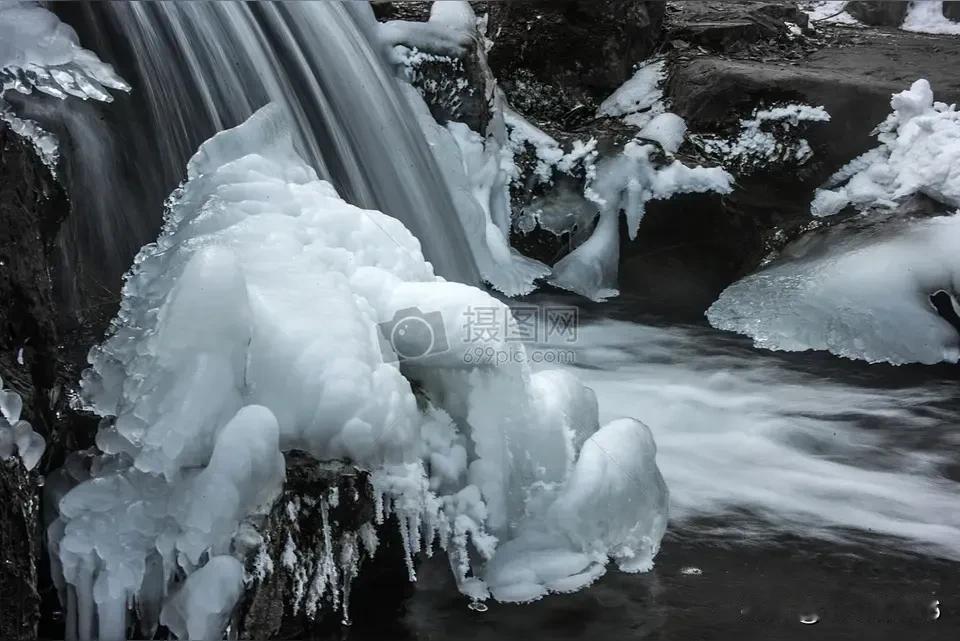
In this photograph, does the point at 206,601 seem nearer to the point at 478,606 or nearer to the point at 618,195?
the point at 478,606

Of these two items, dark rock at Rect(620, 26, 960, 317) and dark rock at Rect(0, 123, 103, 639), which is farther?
dark rock at Rect(620, 26, 960, 317)

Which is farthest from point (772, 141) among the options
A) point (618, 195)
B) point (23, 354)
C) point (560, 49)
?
point (23, 354)

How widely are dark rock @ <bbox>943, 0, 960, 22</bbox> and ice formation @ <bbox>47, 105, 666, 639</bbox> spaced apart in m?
6.87

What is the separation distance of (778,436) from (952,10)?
596 centimetres

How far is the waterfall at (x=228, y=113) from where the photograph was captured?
2.87 m

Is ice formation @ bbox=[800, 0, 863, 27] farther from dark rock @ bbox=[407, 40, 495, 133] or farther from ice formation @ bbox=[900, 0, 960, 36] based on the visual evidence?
dark rock @ bbox=[407, 40, 495, 133]

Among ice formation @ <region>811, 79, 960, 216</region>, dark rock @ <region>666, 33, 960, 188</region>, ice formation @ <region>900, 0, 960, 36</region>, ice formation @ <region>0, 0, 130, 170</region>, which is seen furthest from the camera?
ice formation @ <region>900, 0, 960, 36</region>

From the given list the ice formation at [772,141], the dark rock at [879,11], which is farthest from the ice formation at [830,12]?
the ice formation at [772,141]

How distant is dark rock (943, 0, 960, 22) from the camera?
783 cm

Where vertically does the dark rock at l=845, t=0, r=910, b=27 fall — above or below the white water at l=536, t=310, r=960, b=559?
above

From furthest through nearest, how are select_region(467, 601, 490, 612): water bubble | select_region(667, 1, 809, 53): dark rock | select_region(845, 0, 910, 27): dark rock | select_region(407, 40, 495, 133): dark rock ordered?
select_region(845, 0, 910, 27): dark rock < select_region(667, 1, 809, 53): dark rock < select_region(407, 40, 495, 133): dark rock < select_region(467, 601, 490, 612): water bubble

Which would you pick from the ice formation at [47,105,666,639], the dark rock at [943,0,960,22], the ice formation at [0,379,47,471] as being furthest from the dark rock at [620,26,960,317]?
the ice formation at [0,379,47,471]

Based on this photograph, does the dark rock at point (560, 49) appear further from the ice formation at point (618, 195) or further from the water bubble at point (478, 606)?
the water bubble at point (478, 606)

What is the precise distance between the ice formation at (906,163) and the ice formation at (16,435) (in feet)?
14.0
